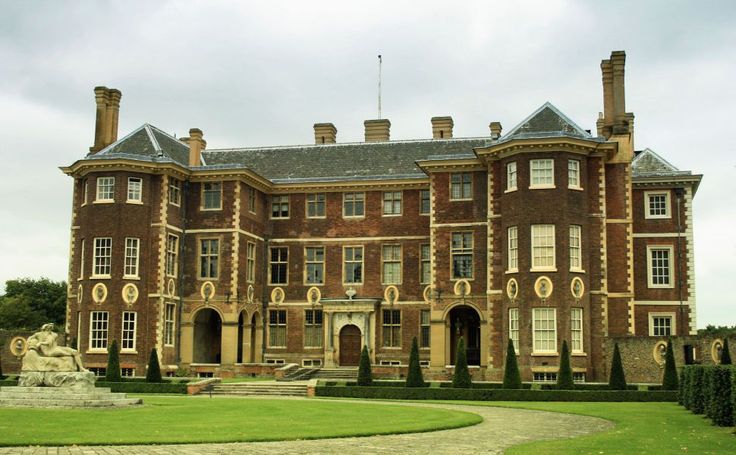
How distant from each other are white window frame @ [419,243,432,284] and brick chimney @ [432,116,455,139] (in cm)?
814

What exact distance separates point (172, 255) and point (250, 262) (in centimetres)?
429

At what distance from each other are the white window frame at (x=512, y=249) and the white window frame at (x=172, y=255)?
53.5 feet

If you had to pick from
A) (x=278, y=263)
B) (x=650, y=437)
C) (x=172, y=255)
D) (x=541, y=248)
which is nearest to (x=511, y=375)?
(x=541, y=248)

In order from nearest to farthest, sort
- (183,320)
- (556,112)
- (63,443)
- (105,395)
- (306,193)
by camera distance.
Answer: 1. (63,443)
2. (105,395)
3. (556,112)
4. (183,320)
5. (306,193)

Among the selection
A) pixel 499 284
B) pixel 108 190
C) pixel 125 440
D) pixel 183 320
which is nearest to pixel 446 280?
pixel 499 284

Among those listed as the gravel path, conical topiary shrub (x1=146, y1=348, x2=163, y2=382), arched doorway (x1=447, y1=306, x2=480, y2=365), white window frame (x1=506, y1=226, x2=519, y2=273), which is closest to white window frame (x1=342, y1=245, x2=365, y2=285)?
arched doorway (x1=447, y1=306, x2=480, y2=365)

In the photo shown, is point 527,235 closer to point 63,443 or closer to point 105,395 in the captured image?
point 105,395

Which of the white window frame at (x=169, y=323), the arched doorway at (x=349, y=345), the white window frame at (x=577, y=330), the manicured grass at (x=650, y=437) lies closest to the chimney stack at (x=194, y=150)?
the white window frame at (x=169, y=323)

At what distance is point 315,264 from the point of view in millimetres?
48812

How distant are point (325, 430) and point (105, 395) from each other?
10436 millimetres

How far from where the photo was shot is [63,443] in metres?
16.9

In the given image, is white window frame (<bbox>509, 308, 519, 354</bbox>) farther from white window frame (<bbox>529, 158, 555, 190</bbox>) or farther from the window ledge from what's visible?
white window frame (<bbox>529, 158, 555, 190</bbox>)

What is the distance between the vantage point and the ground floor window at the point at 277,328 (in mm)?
48594

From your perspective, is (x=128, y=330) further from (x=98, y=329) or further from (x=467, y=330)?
Result: (x=467, y=330)
